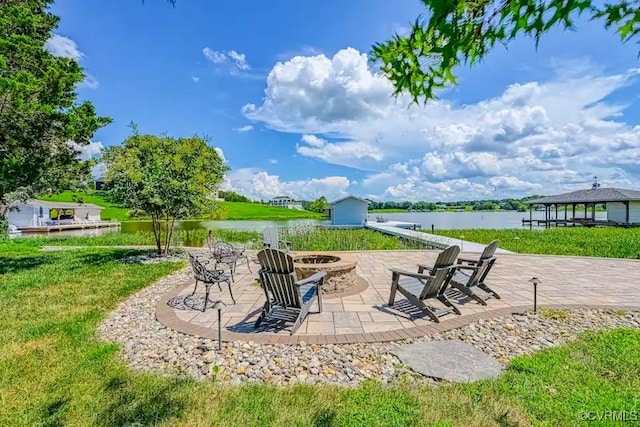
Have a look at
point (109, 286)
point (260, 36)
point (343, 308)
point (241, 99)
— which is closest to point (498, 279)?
point (343, 308)

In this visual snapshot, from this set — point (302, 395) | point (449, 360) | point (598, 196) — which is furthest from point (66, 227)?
point (598, 196)

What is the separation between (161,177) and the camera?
952 centimetres

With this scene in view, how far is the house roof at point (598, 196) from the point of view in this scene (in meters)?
26.2

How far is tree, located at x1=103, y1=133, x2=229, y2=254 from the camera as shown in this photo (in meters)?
9.34

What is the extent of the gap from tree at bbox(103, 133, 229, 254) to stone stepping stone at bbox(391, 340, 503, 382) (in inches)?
318

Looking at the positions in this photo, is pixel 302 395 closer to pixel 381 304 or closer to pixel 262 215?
pixel 381 304

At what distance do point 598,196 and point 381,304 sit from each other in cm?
3296

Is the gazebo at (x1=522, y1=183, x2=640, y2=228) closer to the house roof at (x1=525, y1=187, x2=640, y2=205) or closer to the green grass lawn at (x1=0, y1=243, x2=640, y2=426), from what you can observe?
the house roof at (x1=525, y1=187, x2=640, y2=205)

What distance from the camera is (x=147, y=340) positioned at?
3812 mm

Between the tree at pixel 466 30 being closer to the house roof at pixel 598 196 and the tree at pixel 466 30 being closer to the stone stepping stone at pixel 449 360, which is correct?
the stone stepping stone at pixel 449 360

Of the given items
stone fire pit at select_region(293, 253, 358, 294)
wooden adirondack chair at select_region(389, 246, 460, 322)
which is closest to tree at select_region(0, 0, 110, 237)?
stone fire pit at select_region(293, 253, 358, 294)

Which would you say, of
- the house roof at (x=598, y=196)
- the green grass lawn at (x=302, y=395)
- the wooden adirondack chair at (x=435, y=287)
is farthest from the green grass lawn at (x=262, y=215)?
the green grass lawn at (x=302, y=395)

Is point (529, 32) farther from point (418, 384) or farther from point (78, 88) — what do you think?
point (78, 88)

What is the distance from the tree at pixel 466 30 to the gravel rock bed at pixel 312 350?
2404mm
